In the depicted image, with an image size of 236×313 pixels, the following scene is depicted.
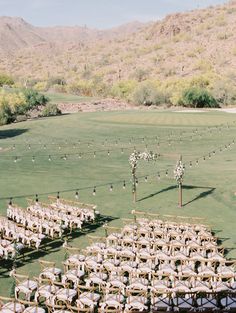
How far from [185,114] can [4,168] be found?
6411cm

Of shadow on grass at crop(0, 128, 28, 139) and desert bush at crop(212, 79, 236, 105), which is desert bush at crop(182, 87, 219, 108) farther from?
shadow on grass at crop(0, 128, 28, 139)

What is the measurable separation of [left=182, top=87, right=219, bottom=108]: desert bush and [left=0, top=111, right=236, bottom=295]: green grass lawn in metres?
33.6

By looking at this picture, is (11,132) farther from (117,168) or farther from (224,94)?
(224,94)

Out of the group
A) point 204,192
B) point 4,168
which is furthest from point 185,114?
point 204,192

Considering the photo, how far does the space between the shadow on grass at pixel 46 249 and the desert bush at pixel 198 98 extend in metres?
106

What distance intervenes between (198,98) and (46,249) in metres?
112

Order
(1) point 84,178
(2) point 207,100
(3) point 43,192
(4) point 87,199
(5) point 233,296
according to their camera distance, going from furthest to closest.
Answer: (2) point 207,100, (1) point 84,178, (3) point 43,192, (4) point 87,199, (5) point 233,296

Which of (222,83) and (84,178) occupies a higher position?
(222,83)

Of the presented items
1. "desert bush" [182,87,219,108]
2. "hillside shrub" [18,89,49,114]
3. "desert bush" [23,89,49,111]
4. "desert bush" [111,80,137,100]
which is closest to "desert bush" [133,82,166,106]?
"desert bush" [182,87,219,108]

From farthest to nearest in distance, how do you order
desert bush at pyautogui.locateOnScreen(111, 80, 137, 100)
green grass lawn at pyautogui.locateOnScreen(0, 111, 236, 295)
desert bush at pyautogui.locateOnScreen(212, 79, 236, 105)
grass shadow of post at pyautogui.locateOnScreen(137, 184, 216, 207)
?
desert bush at pyautogui.locateOnScreen(111, 80, 137, 100) → desert bush at pyautogui.locateOnScreen(212, 79, 236, 105) → grass shadow of post at pyautogui.locateOnScreen(137, 184, 216, 207) → green grass lawn at pyautogui.locateOnScreen(0, 111, 236, 295)

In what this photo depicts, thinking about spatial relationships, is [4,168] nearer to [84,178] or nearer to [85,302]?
[84,178]

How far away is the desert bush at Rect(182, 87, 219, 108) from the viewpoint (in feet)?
448

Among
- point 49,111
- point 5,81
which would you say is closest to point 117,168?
point 49,111

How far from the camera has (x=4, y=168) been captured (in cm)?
5703
